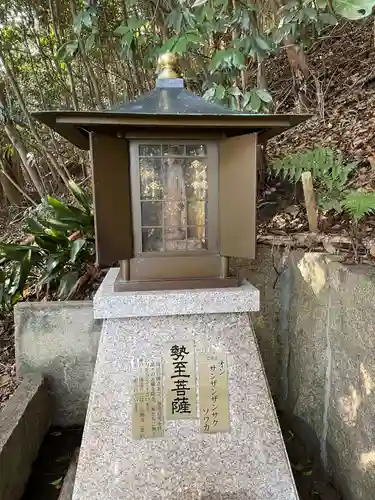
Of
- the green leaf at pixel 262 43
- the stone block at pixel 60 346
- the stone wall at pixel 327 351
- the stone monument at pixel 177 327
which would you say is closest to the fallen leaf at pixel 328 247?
the stone wall at pixel 327 351

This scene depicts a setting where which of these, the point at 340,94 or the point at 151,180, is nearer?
the point at 151,180

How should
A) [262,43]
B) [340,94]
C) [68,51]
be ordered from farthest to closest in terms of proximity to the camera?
[340,94]
[68,51]
[262,43]

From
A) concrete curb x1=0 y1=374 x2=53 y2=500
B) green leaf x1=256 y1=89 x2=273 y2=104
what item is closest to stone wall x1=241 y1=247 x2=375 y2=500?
green leaf x1=256 y1=89 x2=273 y2=104

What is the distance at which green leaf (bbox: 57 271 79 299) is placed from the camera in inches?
117

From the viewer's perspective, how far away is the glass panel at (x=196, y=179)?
1802 millimetres

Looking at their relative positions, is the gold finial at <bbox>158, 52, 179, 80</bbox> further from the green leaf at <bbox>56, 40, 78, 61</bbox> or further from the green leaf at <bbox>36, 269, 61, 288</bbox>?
the green leaf at <bbox>36, 269, 61, 288</bbox>

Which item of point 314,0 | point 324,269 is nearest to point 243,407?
point 324,269

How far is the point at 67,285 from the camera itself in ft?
9.76

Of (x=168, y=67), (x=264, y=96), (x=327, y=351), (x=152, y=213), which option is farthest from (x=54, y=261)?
(x=327, y=351)

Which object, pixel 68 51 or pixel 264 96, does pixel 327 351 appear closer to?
pixel 264 96

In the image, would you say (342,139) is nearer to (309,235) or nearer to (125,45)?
(309,235)

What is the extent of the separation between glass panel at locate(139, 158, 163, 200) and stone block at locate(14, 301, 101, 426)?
127 centimetres

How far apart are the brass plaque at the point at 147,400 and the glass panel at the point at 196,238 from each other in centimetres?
58

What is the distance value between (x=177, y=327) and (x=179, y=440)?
20.6 inches
